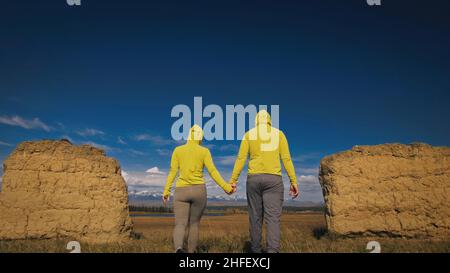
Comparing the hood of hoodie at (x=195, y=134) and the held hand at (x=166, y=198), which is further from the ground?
the hood of hoodie at (x=195, y=134)

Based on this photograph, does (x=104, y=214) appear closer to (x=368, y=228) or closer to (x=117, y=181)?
(x=117, y=181)

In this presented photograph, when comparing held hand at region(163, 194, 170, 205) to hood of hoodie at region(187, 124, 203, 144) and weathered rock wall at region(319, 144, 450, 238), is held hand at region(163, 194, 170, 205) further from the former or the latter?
weathered rock wall at region(319, 144, 450, 238)

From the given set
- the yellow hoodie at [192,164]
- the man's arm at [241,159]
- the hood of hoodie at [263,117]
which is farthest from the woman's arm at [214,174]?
the hood of hoodie at [263,117]

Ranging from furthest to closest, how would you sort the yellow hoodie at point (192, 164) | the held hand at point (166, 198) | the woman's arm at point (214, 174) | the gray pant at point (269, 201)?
the held hand at point (166, 198) → the woman's arm at point (214, 174) → the yellow hoodie at point (192, 164) → the gray pant at point (269, 201)

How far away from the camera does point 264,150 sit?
6340 millimetres

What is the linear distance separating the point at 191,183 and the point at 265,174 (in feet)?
4.20

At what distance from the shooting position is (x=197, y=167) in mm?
6637

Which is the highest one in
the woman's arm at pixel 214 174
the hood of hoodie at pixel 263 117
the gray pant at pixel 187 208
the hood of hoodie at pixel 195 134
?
the hood of hoodie at pixel 263 117

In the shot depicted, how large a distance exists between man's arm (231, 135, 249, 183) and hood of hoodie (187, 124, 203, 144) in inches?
30.7

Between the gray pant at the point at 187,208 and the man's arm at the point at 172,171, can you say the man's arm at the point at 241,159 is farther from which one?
the man's arm at the point at 172,171

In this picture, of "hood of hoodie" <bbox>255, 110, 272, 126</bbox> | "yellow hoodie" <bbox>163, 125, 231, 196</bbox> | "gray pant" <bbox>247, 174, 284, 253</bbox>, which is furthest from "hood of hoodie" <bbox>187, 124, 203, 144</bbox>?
"gray pant" <bbox>247, 174, 284, 253</bbox>

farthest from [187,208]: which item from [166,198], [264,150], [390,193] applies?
[390,193]

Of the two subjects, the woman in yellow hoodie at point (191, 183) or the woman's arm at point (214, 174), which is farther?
the woman's arm at point (214, 174)

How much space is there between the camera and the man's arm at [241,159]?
258 inches
